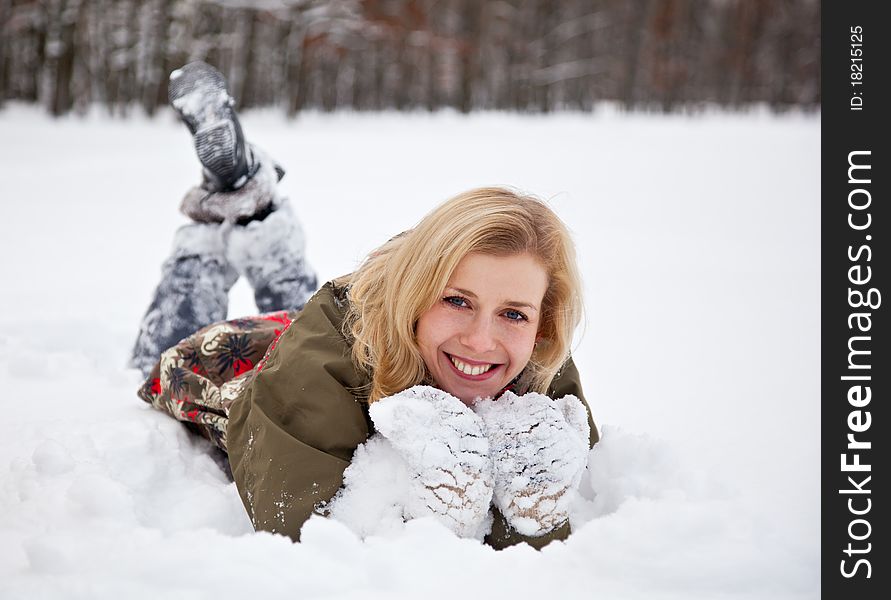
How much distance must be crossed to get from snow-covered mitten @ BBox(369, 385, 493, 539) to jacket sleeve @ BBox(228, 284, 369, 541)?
126mm

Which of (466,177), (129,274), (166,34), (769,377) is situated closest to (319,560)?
(769,377)

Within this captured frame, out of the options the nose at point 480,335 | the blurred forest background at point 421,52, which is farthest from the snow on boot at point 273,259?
the blurred forest background at point 421,52

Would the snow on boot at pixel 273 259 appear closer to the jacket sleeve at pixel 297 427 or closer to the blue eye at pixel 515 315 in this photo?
the jacket sleeve at pixel 297 427

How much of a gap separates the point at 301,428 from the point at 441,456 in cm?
35

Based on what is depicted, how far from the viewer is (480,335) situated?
74.9 inches

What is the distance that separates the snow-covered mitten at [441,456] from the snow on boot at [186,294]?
5.02 feet

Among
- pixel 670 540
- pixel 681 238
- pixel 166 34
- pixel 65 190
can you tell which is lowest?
pixel 670 540

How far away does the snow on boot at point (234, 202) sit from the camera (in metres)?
3.24

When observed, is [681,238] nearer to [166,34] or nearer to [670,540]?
[670,540]

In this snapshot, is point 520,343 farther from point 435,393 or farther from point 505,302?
point 435,393

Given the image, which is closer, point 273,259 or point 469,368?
point 469,368

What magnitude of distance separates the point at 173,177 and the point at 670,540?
424 inches

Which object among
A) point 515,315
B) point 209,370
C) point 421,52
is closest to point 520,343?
point 515,315

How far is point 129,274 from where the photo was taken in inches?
231
